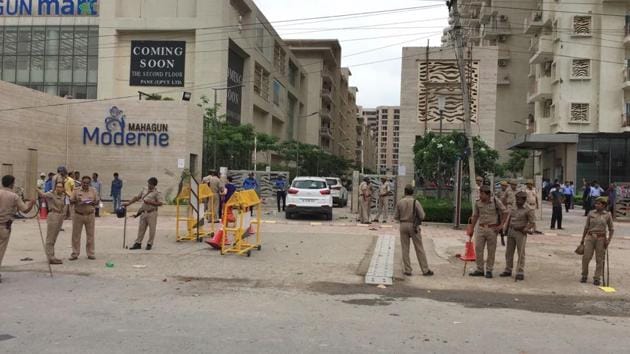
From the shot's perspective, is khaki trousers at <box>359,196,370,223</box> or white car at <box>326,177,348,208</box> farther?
white car at <box>326,177,348,208</box>

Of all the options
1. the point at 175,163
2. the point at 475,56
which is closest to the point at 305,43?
the point at 475,56

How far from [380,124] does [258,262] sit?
606 ft

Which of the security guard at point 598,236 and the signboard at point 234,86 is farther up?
the signboard at point 234,86

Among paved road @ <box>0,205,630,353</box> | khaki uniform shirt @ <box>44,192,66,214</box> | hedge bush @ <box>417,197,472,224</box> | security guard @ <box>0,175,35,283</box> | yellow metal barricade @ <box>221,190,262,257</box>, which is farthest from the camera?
hedge bush @ <box>417,197,472,224</box>

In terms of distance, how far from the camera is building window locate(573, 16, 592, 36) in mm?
43688

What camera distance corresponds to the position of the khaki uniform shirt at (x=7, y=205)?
31.4ft

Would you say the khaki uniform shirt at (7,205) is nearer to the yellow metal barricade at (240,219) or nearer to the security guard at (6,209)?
the security guard at (6,209)

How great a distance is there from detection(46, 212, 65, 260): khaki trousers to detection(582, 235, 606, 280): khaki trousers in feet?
32.7

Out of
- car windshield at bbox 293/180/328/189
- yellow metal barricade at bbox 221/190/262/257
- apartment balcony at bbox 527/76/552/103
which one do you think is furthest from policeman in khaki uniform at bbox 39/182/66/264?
apartment balcony at bbox 527/76/552/103

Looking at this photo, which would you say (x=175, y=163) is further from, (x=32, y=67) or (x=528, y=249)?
(x=32, y=67)

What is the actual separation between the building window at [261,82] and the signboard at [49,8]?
16.9m

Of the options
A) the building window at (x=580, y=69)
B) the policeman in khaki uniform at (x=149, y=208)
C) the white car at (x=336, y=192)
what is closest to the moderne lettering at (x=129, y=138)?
the white car at (x=336, y=192)

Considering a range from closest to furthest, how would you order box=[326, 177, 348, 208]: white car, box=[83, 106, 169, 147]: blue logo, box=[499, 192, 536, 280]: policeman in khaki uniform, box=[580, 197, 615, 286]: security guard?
box=[580, 197, 615, 286]: security guard
box=[499, 192, 536, 280]: policeman in khaki uniform
box=[83, 106, 169, 147]: blue logo
box=[326, 177, 348, 208]: white car

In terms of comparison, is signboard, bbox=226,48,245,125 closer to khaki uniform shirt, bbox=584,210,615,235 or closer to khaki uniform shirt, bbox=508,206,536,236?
khaki uniform shirt, bbox=508,206,536,236
